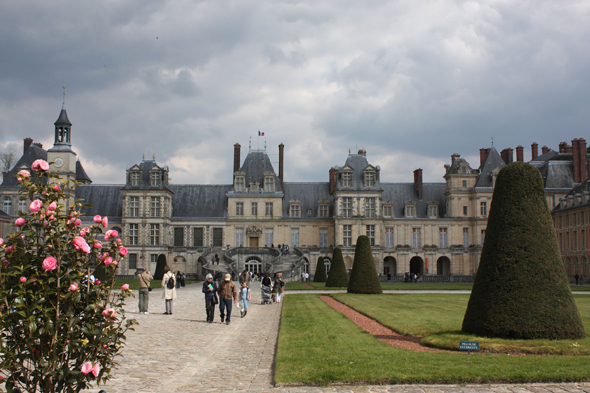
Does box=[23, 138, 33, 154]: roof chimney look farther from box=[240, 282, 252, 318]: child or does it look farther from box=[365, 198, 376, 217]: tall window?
box=[240, 282, 252, 318]: child

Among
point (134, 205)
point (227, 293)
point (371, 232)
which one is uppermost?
point (134, 205)

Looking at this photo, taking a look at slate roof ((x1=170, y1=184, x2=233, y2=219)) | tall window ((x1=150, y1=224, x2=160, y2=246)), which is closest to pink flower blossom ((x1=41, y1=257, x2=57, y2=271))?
tall window ((x1=150, y1=224, x2=160, y2=246))

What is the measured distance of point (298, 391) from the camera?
8656mm

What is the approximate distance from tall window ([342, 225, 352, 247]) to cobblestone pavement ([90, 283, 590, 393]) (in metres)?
38.7

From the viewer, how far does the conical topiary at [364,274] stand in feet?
102

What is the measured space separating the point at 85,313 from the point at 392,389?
4960 mm

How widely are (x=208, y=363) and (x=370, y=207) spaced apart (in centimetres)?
4792

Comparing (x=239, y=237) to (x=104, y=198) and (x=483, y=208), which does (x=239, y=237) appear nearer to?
(x=104, y=198)

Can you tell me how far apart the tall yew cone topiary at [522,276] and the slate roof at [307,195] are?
1882 inches

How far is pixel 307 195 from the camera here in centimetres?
6275

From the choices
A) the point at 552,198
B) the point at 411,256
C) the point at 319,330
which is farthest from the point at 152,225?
the point at 319,330

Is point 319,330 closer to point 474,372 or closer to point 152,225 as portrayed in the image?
point 474,372

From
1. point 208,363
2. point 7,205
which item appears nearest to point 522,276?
point 208,363

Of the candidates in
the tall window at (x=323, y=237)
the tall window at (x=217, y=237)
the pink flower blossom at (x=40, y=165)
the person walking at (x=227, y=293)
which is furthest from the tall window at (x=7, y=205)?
the pink flower blossom at (x=40, y=165)
